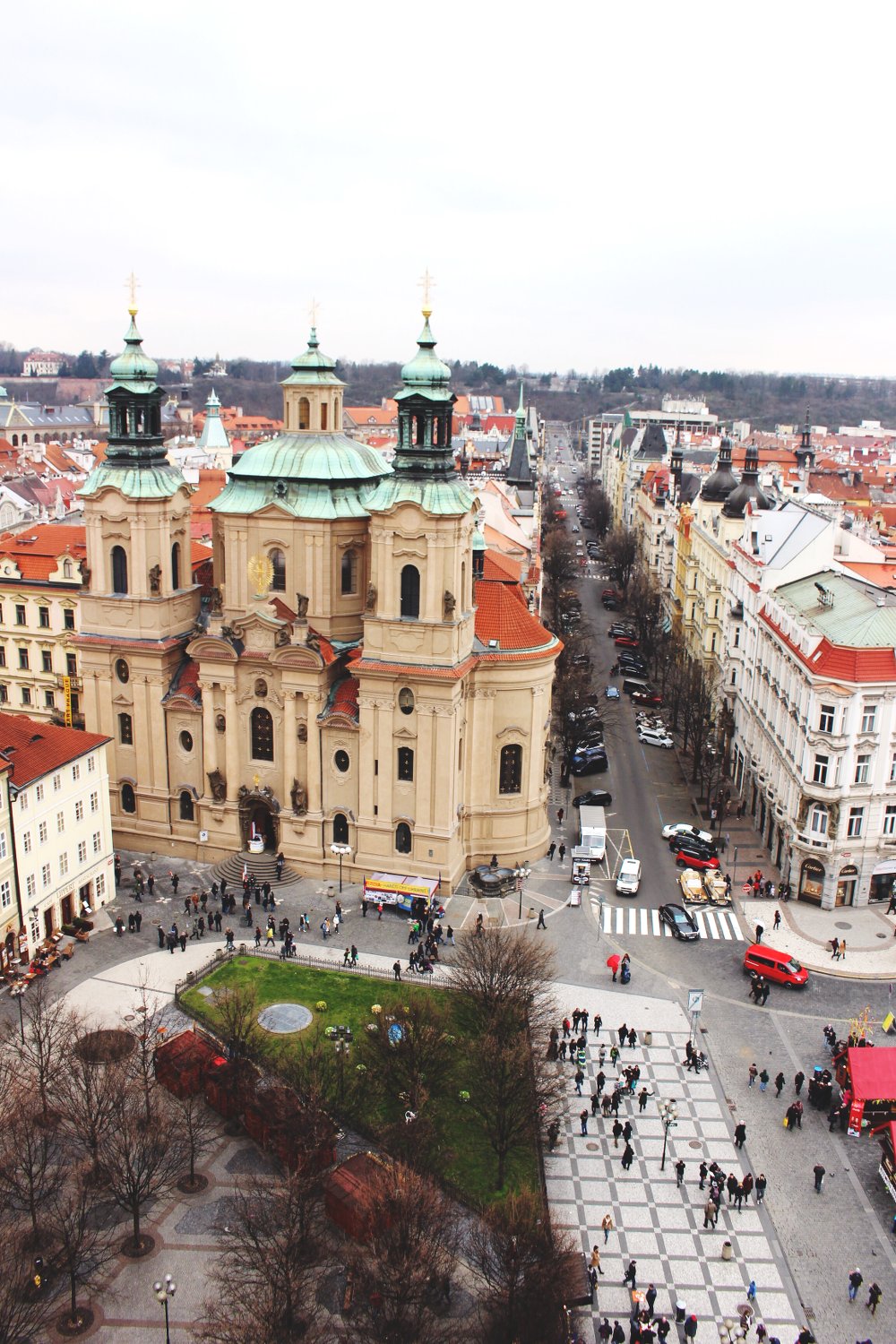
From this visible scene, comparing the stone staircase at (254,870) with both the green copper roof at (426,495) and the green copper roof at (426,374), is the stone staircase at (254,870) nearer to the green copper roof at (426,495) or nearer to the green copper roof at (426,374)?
the green copper roof at (426,495)

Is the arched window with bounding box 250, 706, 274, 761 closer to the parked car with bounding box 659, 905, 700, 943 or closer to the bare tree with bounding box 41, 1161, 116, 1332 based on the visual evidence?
the parked car with bounding box 659, 905, 700, 943

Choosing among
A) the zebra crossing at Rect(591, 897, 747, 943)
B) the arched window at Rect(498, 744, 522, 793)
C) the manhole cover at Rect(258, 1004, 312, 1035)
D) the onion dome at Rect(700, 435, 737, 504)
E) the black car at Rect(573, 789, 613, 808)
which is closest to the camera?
the manhole cover at Rect(258, 1004, 312, 1035)

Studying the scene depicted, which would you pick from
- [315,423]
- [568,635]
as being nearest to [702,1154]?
[315,423]

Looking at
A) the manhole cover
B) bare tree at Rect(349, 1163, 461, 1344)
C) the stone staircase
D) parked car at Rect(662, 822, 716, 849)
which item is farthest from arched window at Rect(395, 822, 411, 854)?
bare tree at Rect(349, 1163, 461, 1344)

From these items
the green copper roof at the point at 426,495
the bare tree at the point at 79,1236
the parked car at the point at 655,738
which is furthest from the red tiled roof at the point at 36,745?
the parked car at the point at 655,738

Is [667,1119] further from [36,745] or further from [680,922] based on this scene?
[36,745]

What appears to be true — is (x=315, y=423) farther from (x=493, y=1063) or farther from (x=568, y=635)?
(x=568, y=635)
